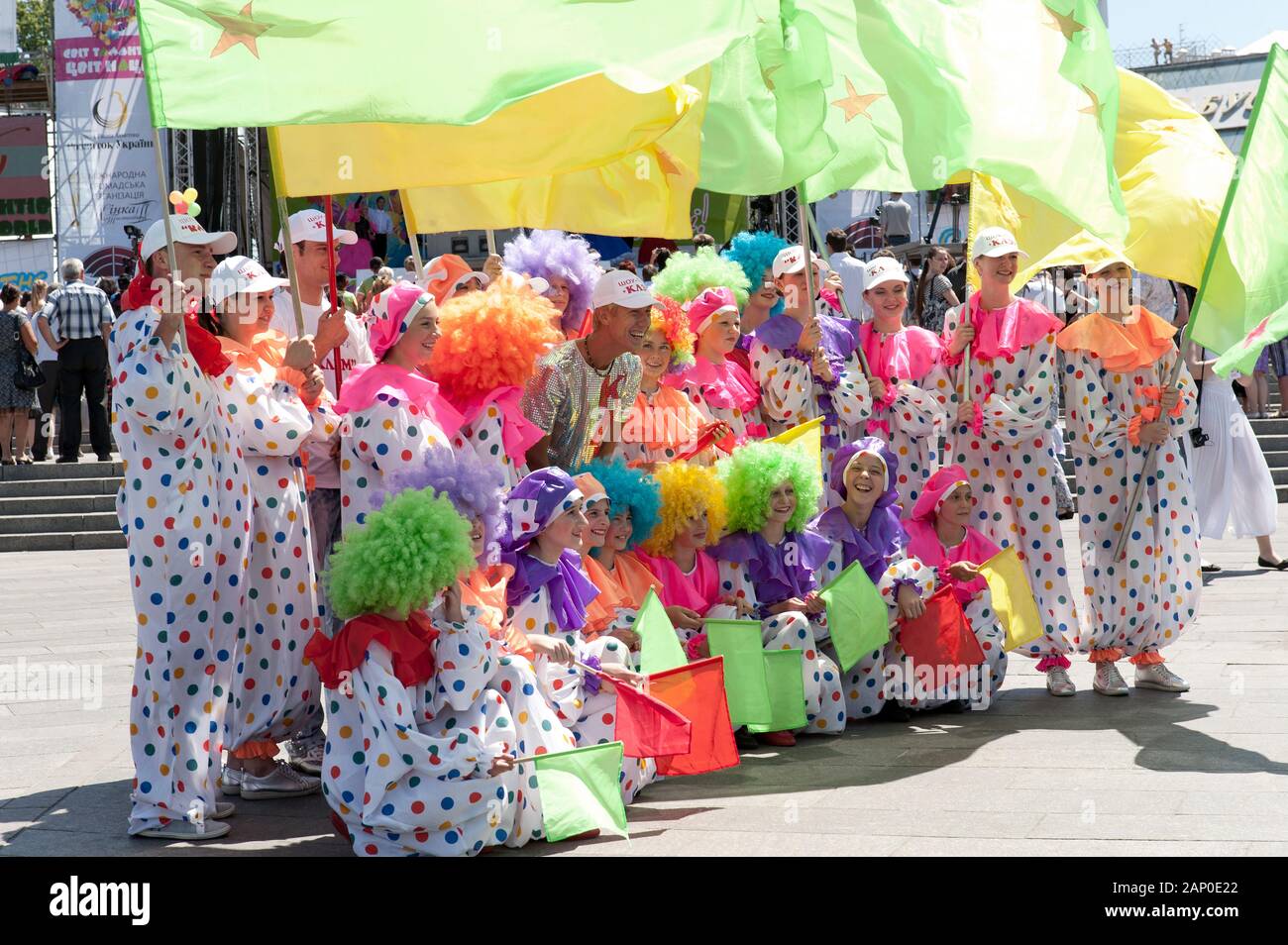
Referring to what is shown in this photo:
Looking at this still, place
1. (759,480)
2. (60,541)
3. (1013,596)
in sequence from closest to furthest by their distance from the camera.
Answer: (759,480)
(1013,596)
(60,541)

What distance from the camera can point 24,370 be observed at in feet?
52.7

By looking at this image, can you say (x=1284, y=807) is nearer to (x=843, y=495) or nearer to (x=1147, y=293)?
(x=843, y=495)

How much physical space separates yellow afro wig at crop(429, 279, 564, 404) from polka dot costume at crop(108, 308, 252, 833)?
91cm

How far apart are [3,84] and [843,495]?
21.8 meters

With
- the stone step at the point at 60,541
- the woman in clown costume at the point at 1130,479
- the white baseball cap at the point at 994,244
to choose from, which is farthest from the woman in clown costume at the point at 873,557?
the stone step at the point at 60,541

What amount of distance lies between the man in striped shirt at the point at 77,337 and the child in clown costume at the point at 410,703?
37.8 ft

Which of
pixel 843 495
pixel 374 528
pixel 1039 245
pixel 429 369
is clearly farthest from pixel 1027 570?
pixel 374 528

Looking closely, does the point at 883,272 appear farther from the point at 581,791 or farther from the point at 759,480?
the point at 581,791

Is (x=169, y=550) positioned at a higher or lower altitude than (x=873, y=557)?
higher

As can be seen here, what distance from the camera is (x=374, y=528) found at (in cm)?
517

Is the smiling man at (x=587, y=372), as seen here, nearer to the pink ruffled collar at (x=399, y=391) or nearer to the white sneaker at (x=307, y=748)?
the pink ruffled collar at (x=399, y=391)

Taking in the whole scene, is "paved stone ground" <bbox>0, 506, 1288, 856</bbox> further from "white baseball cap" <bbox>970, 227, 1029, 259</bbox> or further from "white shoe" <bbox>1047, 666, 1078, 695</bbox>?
"white baseball cap" <bbox>970, 227, 1029, 259</bbox>

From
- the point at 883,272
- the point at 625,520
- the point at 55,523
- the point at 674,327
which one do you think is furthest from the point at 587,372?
the point at 55,523

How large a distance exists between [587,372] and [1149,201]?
286 cm
